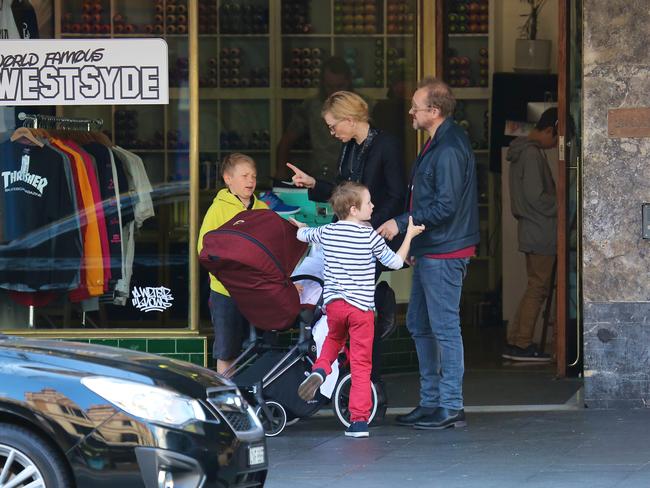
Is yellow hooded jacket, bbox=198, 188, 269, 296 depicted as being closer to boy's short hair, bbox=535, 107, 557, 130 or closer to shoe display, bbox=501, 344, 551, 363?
shoe display, bbox=501, 344, 551, 363

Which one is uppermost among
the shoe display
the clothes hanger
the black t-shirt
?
the clothes hanger

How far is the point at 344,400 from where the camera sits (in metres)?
9.06

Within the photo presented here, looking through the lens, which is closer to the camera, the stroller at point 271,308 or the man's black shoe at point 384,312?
the stroller at point 271,308

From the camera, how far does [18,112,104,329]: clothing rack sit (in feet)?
34.5

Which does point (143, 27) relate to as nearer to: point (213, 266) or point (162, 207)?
point (162, 207)

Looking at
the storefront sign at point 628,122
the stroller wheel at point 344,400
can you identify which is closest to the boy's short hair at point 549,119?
the storefront sign at point 628,122

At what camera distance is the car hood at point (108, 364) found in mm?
6227

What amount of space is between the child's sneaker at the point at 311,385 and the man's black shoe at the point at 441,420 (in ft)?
3.10

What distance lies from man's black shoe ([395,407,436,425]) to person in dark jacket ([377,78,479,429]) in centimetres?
6

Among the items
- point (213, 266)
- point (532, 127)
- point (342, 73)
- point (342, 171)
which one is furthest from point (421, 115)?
point (532, 127)

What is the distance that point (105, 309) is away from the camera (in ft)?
34.9

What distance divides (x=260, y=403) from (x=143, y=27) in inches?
126

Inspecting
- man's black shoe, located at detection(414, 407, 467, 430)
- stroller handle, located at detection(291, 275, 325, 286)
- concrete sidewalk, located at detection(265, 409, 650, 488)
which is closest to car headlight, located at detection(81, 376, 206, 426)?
concrete sidewalk, located at detection(265, 409, 650, 488)

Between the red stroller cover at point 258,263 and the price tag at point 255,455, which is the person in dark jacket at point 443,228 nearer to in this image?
the red stroller cover at point 258,263
